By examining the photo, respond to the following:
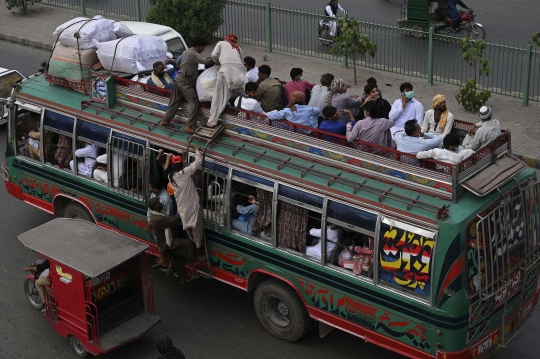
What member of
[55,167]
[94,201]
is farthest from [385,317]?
[55,167]

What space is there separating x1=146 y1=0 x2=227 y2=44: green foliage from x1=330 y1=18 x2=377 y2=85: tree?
350cm

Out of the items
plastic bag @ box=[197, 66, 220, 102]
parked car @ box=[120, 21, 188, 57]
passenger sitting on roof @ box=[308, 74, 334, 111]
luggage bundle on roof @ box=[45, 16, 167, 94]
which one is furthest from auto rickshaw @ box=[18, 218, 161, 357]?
parked car @ box=[120, 21, 188, 57]

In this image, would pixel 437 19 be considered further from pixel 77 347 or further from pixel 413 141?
pixel 77 347

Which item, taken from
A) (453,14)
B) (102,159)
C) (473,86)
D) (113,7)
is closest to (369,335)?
(102,159)

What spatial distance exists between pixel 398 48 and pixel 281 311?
10255 millimetres

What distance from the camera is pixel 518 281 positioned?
8.44m

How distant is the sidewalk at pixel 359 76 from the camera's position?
588 inches

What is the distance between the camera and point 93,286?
9.24m

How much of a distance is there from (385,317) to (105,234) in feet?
11.0

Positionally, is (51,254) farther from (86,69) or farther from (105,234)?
(86,69)

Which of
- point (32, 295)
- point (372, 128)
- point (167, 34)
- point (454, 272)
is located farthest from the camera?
Result: point (167, 34)

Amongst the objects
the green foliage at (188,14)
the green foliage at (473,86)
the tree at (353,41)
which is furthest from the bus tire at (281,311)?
the green foliage at (188,14)

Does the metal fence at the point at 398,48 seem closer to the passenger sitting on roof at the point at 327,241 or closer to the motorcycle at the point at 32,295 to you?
the passenger sitting on roof at the point at 327,241

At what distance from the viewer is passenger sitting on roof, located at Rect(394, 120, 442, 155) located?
8.75 meters
